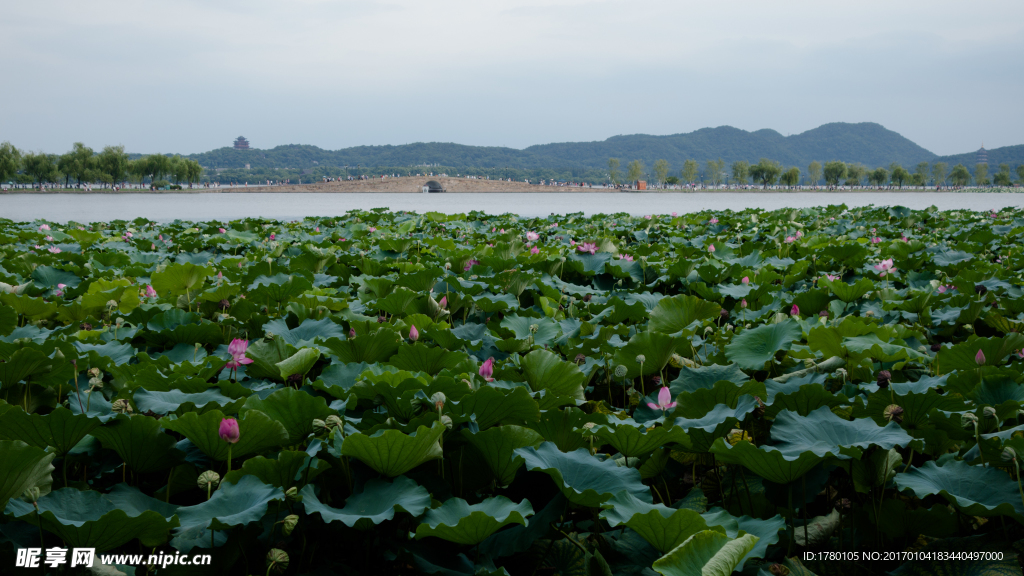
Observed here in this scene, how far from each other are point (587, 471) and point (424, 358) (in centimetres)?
79

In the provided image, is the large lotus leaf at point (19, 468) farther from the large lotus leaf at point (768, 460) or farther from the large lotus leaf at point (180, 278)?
the large lotus leaf at point (180, 278)

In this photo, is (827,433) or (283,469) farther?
(827,433)

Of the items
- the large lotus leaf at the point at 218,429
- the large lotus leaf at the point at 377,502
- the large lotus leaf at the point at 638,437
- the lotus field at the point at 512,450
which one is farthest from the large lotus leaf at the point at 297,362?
the large lotus leaf at the point at 638,437

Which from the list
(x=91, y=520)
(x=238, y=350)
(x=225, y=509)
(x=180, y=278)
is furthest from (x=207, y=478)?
(x=180, y=278)

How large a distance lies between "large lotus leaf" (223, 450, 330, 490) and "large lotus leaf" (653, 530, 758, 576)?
0.74 metres

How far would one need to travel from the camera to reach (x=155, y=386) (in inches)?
71.1

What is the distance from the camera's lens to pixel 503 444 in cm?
133

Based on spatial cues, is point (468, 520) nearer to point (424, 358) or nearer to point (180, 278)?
point (424, 358)

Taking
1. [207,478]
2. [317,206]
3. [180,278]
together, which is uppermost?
[317,206]

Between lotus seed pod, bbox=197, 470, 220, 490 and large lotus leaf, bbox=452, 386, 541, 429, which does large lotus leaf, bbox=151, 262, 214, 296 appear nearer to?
lotus seed pod, bbox=197, 470, 220, 490

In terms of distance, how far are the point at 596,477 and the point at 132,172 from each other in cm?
7523

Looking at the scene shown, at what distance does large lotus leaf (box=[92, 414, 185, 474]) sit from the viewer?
52.3 inches

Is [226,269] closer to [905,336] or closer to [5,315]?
[5,315]

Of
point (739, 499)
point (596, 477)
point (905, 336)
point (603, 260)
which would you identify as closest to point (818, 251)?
point (603, 260)
